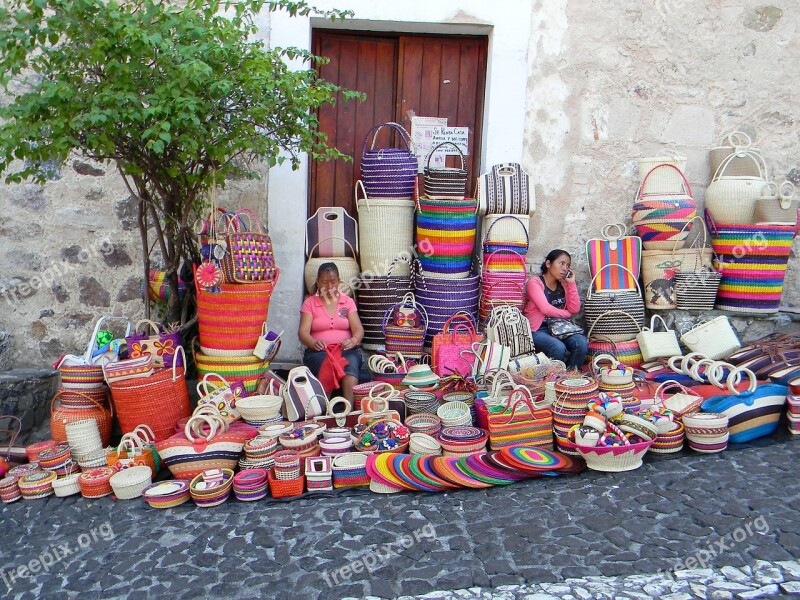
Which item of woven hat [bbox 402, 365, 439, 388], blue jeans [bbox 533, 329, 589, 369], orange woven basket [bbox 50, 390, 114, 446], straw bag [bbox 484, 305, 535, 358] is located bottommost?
orange woven basket [bbox 50, 390, 114, 446]

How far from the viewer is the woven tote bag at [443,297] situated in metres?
5.02

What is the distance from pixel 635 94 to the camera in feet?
17.4

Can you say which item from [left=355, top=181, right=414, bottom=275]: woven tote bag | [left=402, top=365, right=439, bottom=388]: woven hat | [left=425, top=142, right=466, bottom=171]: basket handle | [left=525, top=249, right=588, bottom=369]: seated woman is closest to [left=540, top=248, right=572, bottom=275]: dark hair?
[left=525, top=249, right=588, bottom=369]: seated woman

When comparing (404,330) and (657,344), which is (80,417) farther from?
(657,344)

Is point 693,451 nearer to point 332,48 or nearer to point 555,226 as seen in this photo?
point 555,226

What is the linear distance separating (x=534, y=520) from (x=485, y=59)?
376 cm

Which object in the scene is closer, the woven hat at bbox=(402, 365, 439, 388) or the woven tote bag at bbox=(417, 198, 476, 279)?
the woven hat at bbox=(402, 365, 439, 388)

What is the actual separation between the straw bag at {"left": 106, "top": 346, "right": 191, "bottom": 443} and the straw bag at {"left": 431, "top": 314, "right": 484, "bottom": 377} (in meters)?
1.77

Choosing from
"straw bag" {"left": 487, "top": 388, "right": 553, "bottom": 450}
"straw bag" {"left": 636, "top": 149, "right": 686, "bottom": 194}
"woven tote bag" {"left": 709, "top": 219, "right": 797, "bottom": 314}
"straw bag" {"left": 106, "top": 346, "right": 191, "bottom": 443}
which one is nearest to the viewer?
"straw bag" {"left": 487, "top": 388, "right": 553, "bottom": 450}

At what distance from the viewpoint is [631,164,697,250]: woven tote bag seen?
16.5 ft

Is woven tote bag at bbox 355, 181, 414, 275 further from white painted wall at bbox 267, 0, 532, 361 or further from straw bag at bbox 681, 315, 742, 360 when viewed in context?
straw bag at bbox 681, 315, 742, 360

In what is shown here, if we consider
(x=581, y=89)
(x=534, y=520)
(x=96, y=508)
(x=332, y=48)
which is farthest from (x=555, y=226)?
(x=96, y=508)

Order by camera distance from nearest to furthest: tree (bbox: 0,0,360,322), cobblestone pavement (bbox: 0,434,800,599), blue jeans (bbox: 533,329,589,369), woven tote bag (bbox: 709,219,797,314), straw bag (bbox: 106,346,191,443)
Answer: cobblestone pavement (bbox: 0,434,800,599), tree (bbox: 0,0,360,322), straw bag (bbox: 106,346,191,443), blue jeans (bbox: 533,329,589,369), woven tote bag (bbox: 709,219,797,314)

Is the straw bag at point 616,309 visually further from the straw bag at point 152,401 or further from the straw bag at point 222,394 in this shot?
the straw bag at point 152,401
